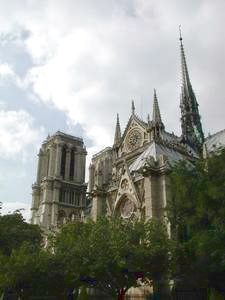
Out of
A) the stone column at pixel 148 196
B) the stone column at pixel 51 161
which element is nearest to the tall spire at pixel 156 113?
the stone column at pixel 148 196

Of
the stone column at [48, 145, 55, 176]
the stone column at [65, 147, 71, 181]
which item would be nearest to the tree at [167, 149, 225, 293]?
the stone column at [65, 147, 71, 181]

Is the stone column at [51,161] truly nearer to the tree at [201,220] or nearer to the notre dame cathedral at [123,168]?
the notre dame cathedral at [123,168]

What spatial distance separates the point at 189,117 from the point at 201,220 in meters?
57.4

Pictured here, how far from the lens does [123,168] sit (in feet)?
131

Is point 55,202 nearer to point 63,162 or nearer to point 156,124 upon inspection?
point 63,162

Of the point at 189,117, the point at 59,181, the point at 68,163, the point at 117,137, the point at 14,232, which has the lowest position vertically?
the point at 14,232

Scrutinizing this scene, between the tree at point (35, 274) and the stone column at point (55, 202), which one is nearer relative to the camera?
the tree at point (35, 274)

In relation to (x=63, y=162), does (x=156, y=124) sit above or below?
below

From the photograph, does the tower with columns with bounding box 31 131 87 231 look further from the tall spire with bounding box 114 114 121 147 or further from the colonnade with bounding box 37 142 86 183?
the tall spire with bounding box 114 114 121 147

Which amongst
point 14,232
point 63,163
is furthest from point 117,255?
point 63,163

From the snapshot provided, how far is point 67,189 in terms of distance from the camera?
8950 centimetres

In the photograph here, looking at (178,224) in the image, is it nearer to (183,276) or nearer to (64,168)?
(183,276)

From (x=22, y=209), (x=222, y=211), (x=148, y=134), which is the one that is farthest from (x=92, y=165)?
(x=222, y=211)

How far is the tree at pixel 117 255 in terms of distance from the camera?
83.5 feet
